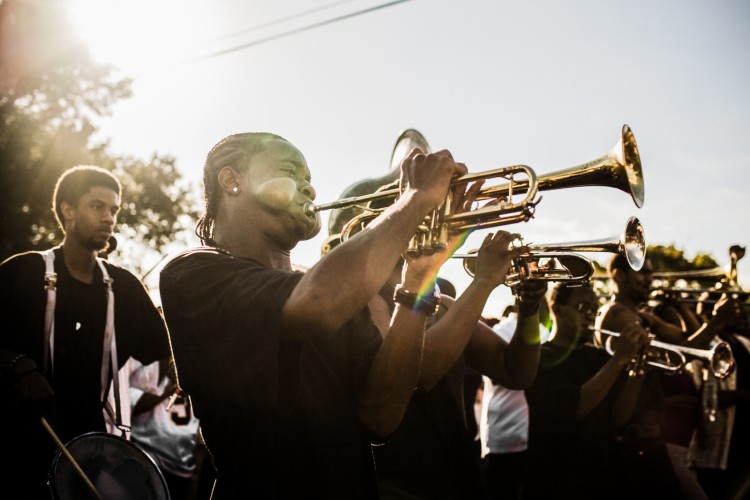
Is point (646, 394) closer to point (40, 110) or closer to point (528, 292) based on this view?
point (528, 292)

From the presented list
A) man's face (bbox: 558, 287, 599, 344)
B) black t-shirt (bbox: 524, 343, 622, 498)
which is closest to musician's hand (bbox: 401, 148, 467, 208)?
black t-shirt (bbox: 524, 343, 622, 498)

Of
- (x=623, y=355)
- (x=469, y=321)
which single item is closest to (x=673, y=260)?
(x=623, y=355)

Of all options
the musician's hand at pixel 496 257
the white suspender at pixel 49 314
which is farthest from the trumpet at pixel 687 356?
the white suspender at pixel 49 314

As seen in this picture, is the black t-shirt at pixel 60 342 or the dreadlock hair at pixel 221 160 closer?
the dreadlock hair at pixel 221 160

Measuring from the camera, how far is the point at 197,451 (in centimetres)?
642

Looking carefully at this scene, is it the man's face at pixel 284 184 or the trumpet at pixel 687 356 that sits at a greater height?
the man's face at pixel 284 184

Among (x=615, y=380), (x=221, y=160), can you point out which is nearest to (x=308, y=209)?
(x=221, y=160)

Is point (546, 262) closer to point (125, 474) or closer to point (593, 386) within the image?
point (593, 386)

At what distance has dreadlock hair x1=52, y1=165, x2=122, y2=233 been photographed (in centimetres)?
442

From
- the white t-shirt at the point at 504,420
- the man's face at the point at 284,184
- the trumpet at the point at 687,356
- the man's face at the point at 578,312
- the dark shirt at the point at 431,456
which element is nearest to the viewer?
the man's face at the point at 284,184

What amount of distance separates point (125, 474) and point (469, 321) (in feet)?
6.39

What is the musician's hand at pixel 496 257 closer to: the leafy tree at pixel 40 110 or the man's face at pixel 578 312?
the man's face at pixel 578 312

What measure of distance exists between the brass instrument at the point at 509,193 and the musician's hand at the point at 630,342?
6.71ft

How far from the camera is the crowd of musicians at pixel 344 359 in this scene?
192 cm
